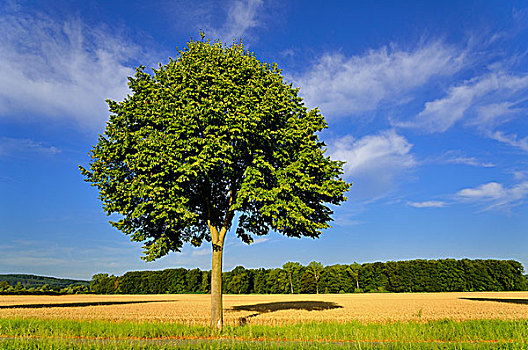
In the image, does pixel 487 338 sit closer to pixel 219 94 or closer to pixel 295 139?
pixel 295 139

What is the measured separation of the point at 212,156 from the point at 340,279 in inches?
3195

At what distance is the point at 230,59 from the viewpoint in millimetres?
19797

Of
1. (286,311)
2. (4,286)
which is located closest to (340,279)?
(286,311)

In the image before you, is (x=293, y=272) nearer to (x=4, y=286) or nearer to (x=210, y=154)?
(x=4, y=286)

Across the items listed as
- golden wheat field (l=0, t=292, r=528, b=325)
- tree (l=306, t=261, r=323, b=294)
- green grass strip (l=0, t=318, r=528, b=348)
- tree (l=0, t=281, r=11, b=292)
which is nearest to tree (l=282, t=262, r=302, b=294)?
tree (l=306, t=261, r=323, b=294)

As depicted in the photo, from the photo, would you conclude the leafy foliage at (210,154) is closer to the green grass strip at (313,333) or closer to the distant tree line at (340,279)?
the green grass strip at (313,333)

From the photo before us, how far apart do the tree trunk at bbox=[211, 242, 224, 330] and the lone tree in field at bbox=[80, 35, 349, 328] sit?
0.05 m

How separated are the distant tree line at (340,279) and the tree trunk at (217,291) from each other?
76.7 m

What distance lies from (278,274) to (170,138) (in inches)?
A: 3241

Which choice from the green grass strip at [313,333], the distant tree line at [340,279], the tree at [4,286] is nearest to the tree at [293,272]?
the distant tree line at [340,279]

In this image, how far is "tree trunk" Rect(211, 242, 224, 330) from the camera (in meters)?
18.1

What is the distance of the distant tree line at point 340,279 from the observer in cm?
7962

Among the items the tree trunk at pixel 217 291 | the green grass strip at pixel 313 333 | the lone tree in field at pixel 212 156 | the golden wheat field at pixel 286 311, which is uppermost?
the lone tree in field at pixel 212 156

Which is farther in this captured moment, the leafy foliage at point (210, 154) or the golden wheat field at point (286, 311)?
the golden wheat field at point (286, 311)
